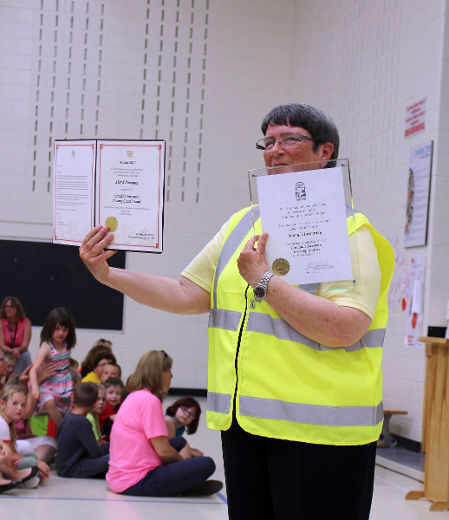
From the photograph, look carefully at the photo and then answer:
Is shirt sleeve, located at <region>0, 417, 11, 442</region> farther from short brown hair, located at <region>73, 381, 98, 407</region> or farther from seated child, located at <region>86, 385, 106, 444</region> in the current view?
seated child, located at <region>86, 385, 106, 444</region>

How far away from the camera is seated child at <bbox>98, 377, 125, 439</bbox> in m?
6.92

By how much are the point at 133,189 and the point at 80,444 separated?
415cm

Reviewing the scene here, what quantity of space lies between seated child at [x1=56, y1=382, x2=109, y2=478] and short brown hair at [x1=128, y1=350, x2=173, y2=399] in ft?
1.97

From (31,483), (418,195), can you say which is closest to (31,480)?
(31,483)

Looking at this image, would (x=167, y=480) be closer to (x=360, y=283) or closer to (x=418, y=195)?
(x=360, y=283)

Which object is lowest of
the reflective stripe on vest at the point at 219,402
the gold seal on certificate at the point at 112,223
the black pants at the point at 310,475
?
the black pants at the point at 310,475

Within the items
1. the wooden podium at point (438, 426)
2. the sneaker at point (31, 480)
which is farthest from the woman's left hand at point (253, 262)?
the sneaker at point (31, 480)

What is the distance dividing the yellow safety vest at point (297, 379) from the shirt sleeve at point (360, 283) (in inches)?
1.2

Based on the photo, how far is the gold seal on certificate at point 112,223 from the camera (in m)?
2.14

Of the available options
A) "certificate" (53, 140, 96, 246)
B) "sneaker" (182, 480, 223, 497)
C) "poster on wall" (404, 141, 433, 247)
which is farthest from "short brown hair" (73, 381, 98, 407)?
"certificate" (53, 140, 96, 246)

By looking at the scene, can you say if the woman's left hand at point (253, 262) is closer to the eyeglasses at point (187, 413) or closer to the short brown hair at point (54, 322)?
the eyeglasses at point (187, 413)

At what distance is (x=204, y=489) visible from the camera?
18.3ft

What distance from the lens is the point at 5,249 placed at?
12.1 metres

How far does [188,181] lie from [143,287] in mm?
10552
